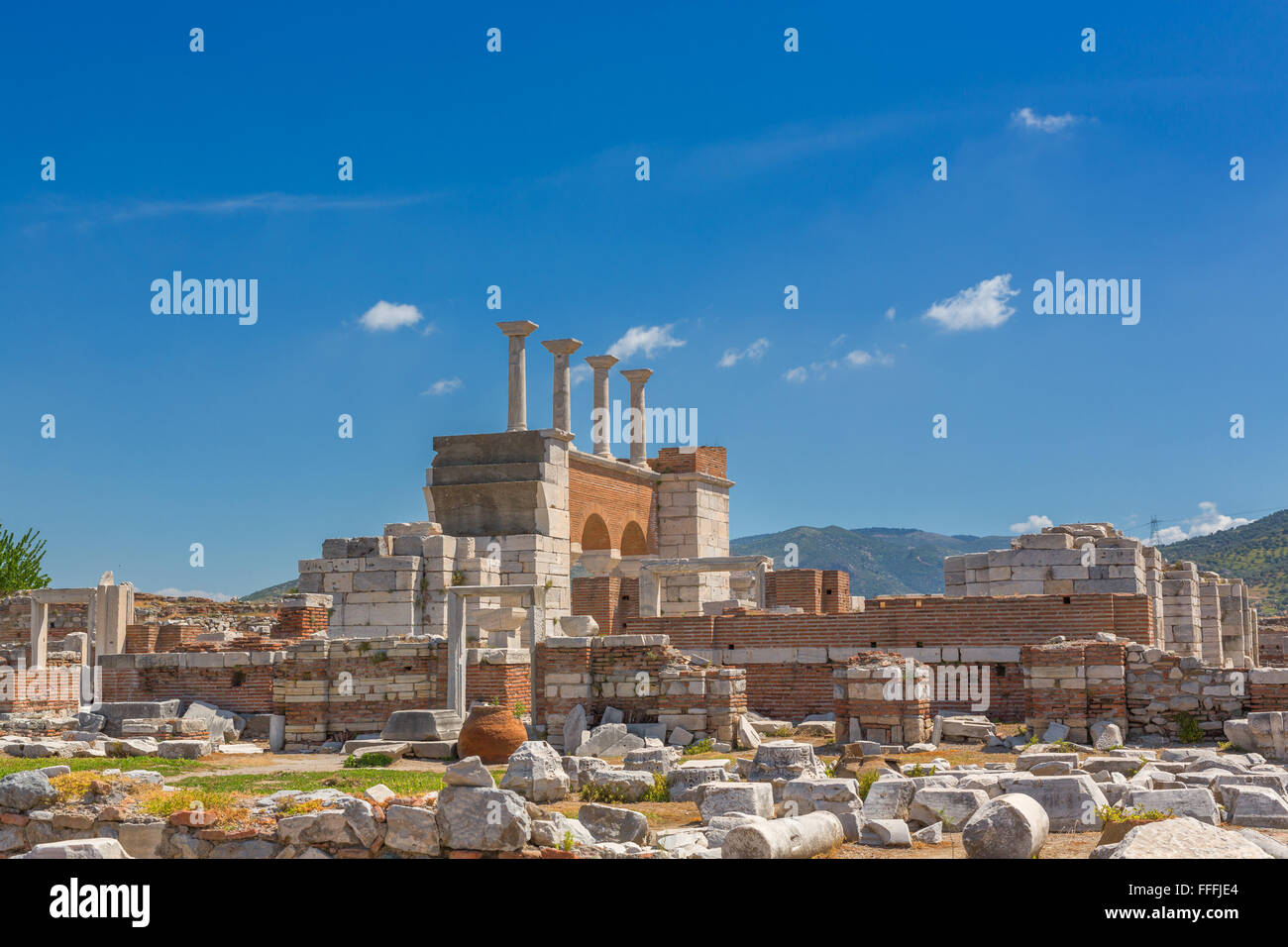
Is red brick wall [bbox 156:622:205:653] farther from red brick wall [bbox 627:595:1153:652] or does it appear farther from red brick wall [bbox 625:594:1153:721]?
red brick wall [bbox 627:595:1153:652]

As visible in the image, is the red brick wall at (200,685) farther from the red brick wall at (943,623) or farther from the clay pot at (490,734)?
the red brick wall at (943,623)

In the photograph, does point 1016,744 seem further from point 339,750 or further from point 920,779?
point 339,750

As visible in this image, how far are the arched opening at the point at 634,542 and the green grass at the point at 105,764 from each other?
674 inches

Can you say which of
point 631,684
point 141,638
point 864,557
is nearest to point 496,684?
point 631,684

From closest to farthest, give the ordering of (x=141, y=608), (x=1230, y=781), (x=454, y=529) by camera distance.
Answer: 1. (x=1230, y=781)
2. (x=454, y=529)
3. (x=141, y=608)

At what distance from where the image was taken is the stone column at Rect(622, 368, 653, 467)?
34.2m

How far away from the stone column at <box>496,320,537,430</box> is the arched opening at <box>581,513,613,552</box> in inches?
128

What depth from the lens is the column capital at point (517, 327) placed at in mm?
30078

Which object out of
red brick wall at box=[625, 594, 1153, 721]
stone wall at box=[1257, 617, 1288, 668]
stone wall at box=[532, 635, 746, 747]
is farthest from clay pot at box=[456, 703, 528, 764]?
stone wall at box=[1257, 617, 1288, 668]

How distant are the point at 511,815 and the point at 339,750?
11.0 m

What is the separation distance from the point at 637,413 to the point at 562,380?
431 centimetres
